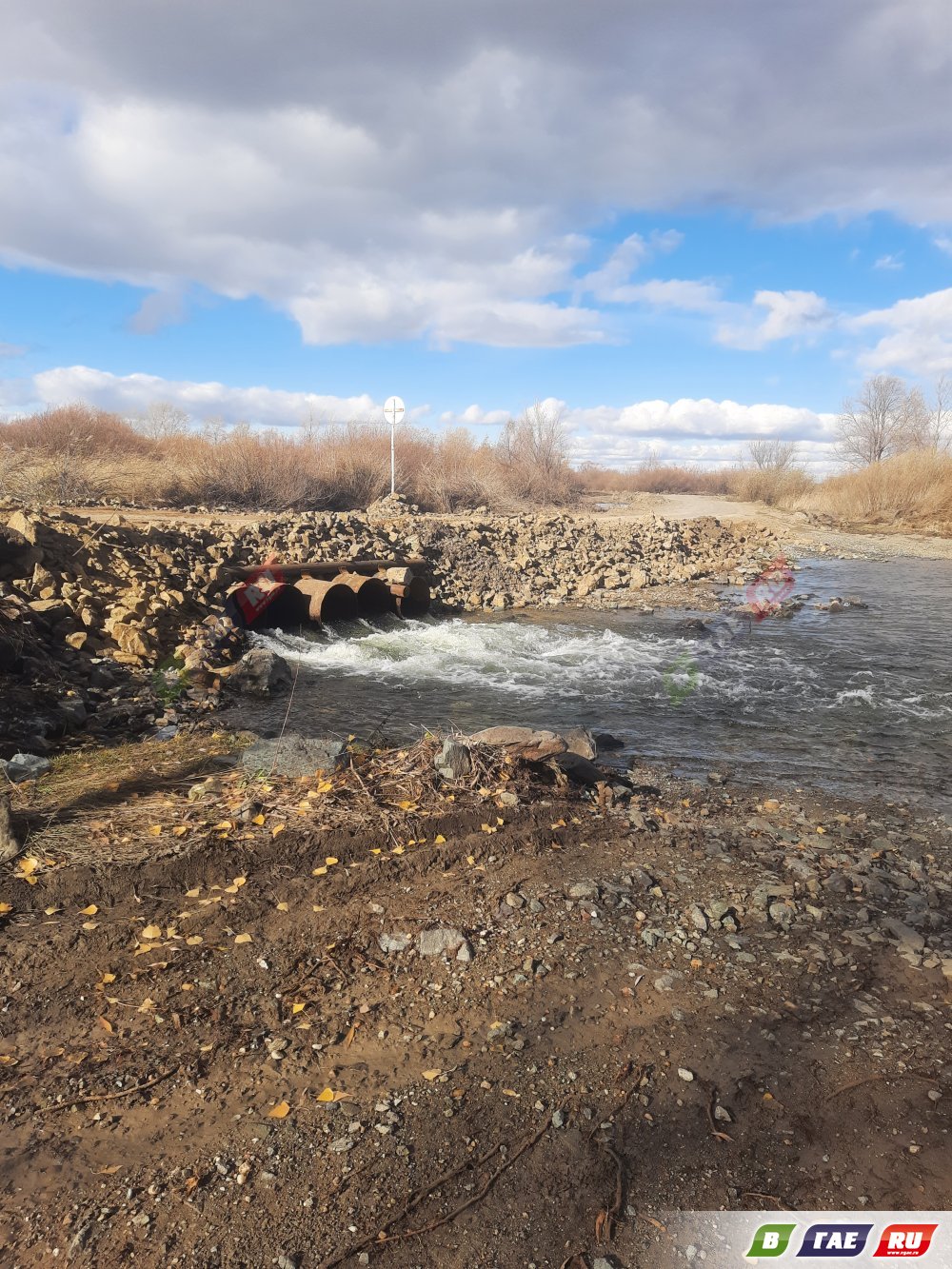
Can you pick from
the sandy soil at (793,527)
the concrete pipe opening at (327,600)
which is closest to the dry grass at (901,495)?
the sandy soil at (793,527)

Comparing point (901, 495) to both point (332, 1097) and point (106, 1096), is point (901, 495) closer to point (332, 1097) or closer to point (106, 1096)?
point (332, 1097)

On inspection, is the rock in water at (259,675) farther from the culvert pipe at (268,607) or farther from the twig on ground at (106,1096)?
the twig on ground at (106,1096)

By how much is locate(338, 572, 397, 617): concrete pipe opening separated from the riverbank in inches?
289

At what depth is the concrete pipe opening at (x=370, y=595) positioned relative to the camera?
11797mm

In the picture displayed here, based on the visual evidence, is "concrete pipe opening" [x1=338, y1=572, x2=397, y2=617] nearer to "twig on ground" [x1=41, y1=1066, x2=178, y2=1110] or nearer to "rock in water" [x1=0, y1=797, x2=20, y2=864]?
"rock in water" [x1=0, y1=797, x2=20, y2=864]

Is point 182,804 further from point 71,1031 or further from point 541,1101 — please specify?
point 541,1101

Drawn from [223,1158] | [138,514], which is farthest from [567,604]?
[223,1158]

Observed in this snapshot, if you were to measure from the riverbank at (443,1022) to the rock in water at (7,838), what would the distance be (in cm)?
18

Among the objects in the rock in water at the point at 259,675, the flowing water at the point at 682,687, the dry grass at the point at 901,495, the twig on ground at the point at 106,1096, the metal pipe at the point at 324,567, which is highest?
the dry grass at the point at 901,495

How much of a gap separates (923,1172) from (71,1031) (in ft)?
9.66

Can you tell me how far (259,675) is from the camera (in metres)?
7.81

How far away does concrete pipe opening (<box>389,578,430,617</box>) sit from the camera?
12586mm

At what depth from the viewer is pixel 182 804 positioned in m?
4.32

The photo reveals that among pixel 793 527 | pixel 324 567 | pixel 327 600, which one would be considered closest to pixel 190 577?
pixel 327 600
